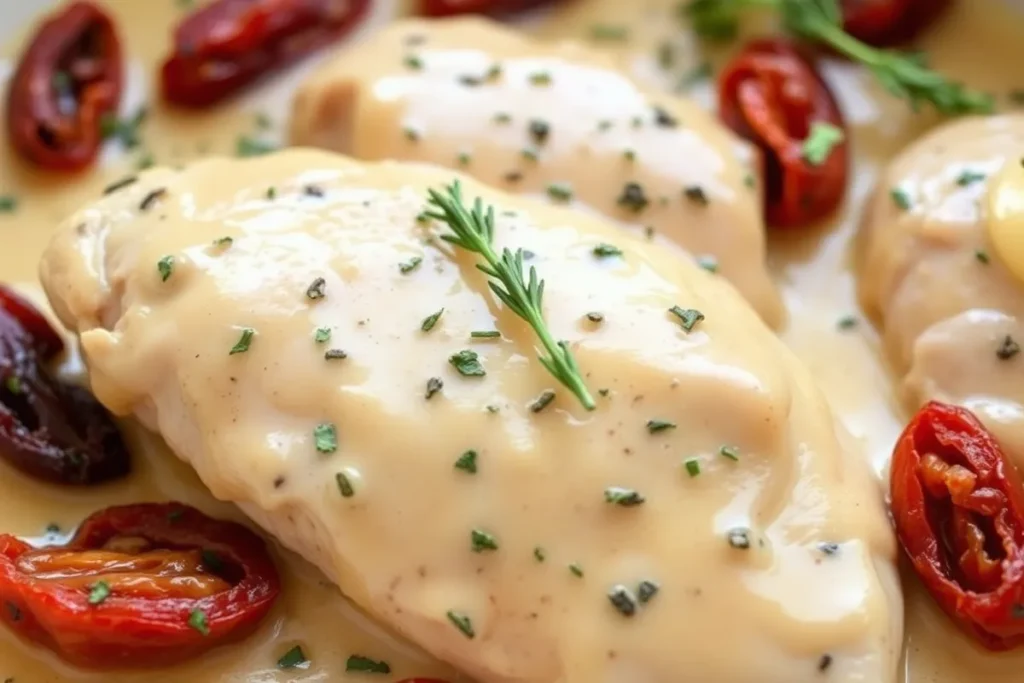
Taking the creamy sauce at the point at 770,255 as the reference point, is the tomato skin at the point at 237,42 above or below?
above

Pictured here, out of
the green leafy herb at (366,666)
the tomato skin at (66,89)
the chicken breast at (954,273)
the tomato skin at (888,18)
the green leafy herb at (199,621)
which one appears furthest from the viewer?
the tomato skin at (888,18)

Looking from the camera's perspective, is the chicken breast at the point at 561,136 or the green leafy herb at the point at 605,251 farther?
the chicken breast at the point at 561,136

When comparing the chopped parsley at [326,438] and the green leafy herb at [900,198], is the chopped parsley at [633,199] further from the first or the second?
the chopped parsley at [326,438]

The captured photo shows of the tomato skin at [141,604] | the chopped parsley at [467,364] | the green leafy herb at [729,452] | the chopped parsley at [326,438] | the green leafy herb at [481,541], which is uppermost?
the chopped parsley at [467,364]

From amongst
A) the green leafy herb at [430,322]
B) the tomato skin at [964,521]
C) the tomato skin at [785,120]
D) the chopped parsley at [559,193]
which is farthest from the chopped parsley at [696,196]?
the green leafy herb at [430,322]

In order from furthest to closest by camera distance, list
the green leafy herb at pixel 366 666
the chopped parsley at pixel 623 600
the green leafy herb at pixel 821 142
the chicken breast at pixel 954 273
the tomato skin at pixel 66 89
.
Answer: the tomato skin at pixel 66 89 → the green leafy herb at pixel 821 142 → the chicken breast at pixel 954 273 → the green leafy herb at pixel 366 666 → the chopped parsley at pixel 623 600

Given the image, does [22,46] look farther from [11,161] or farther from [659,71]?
[659,71]

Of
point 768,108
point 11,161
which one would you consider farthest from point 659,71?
point 11,161
